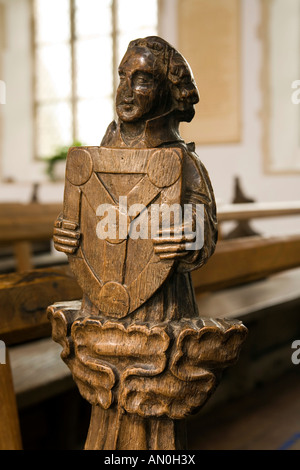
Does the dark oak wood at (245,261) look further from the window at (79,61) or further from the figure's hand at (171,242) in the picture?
the window at (79,61)

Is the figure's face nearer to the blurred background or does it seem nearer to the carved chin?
the carved chin

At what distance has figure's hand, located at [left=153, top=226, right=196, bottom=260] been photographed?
69cm

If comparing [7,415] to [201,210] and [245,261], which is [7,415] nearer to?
[201,210]

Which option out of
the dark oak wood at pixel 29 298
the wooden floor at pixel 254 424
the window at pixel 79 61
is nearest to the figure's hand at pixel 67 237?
the dark oak wood at pixel 29 298

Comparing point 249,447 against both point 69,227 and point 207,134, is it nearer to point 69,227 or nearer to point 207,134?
→ point 69,227

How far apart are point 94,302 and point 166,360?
12 centimetres

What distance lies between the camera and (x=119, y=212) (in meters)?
0.71

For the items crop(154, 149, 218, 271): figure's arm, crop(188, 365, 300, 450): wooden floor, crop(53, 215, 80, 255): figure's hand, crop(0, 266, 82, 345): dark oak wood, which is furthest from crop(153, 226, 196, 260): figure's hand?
crop(188, 365, 300, 450): wooden floor

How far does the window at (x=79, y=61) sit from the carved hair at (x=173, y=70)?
891cm

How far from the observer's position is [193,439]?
67.4 inches

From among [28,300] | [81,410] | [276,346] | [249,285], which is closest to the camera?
[28,300]

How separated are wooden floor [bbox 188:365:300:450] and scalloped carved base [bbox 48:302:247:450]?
3.05ft

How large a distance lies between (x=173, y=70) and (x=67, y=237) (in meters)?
0.24
